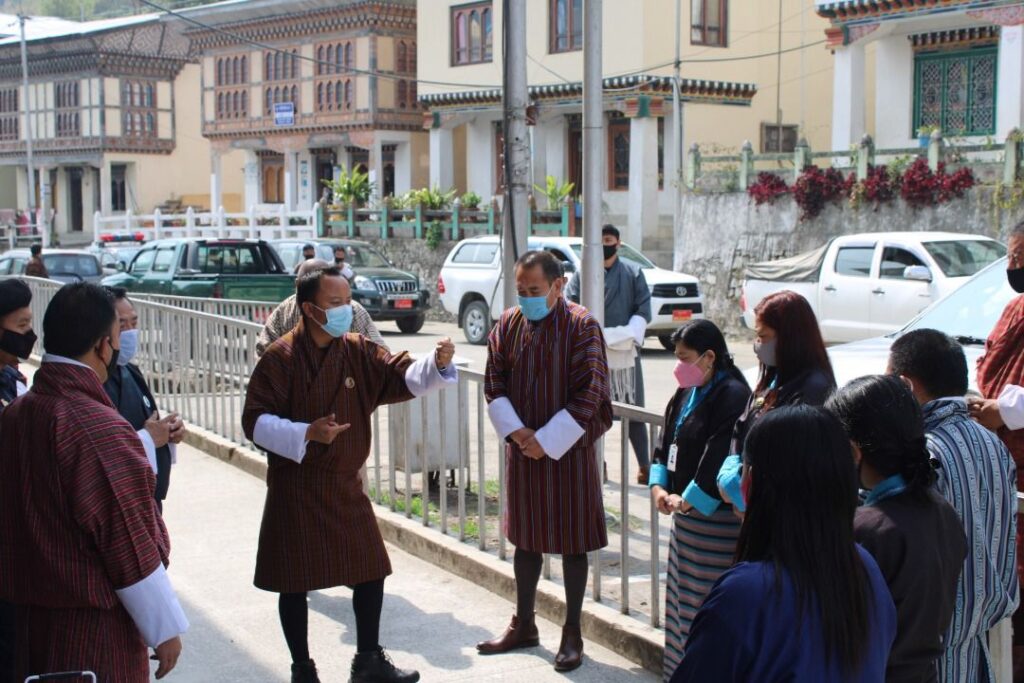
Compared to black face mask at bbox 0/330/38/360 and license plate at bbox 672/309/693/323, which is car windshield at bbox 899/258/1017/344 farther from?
Answer: license plate at bbox 672/309/693/323

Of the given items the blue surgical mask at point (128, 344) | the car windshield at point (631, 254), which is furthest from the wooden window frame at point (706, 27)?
the blue surgical mask at point (128, 344)

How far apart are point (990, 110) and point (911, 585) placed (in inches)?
900

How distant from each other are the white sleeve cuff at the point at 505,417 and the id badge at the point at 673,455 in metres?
0.85

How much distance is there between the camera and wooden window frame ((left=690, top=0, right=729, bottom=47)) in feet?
97.6

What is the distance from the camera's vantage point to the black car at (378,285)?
22500mm

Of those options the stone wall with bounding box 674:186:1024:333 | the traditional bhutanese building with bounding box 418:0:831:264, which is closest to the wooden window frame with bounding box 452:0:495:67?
the traditional bhutanese building with bounding box 418:0:831:264

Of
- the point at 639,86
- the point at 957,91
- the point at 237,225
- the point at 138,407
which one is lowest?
the point at 138,407

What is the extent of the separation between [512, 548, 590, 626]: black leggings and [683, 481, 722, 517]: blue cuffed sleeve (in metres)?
1.12

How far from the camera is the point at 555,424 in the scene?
A: 17.7 feet

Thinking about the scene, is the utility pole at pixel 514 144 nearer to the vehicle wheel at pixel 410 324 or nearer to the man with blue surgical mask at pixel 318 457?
the man with blue surgical mask at pixel 318 457

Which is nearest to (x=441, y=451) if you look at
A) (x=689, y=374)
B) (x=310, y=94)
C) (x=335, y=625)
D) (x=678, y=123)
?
(x=335, y=625)

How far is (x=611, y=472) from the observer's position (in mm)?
9727

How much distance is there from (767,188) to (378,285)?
694 cm

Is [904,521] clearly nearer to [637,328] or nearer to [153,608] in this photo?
[153,608]
